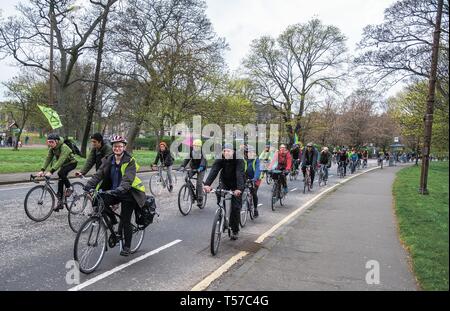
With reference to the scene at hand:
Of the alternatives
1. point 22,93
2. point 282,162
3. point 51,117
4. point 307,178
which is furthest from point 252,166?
point 22,93

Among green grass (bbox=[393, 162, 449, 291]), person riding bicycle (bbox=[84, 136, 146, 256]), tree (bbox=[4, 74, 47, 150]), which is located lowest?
green grass (bbox=[393, 162, 449, 291])

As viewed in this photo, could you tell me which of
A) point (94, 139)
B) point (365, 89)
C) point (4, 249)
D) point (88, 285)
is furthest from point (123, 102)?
point (88, 285)

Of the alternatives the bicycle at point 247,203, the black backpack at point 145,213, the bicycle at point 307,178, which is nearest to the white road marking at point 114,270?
the black backpack at point 145,213

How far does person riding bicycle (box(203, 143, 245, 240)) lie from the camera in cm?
639

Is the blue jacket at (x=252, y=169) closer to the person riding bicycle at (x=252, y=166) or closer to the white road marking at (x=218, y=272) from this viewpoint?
the person riding bicycle at (x=252, y=166)

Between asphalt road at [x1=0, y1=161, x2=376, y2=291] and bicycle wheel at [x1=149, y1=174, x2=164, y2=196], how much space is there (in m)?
3.09

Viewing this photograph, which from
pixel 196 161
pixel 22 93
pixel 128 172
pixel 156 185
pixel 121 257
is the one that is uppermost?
pixel 22 93

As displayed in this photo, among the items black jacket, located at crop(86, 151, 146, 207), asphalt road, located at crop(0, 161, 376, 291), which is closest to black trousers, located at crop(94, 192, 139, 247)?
black jacket, located at crop(86, 151, 146, 207)

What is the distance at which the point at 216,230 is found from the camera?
5.78m

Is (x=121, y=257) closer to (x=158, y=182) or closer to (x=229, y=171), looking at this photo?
(x=229, y=171)

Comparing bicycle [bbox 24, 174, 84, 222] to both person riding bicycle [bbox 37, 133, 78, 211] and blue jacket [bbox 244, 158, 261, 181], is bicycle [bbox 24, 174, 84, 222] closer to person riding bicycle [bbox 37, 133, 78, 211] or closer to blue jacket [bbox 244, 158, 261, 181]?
person riding bicycle [bbox 37, 133, 78, 211]

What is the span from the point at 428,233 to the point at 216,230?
13.6 ft

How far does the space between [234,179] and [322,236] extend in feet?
7.20

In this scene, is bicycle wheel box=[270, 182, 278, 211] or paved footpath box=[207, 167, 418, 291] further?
bicycle wheel box=[270, 182, 278, 211]
